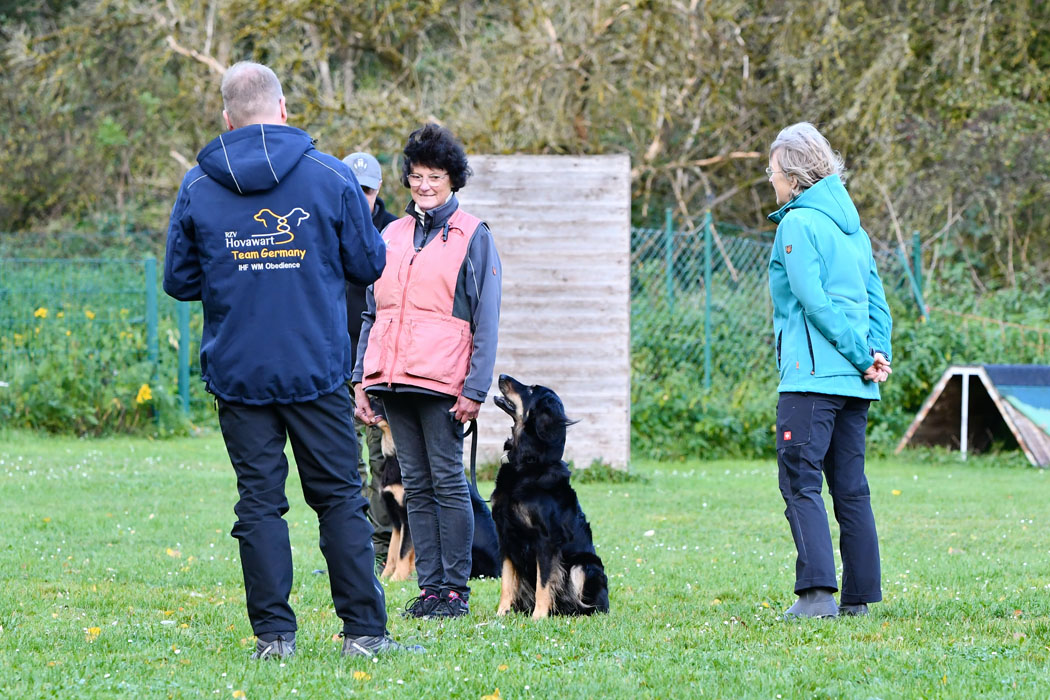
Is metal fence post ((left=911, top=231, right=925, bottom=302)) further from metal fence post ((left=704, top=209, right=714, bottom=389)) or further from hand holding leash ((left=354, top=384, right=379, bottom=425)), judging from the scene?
hand holding leash ((left=354, top=384, right=379, bottom=425))

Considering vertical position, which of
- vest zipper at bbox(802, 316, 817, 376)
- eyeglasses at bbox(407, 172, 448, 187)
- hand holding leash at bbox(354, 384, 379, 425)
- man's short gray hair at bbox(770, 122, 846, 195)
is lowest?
hand holding leash at bbox(354, 384, 379, 425)

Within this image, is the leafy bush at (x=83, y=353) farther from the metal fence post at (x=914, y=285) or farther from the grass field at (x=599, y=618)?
the metal fence post at (x=914, y=285)

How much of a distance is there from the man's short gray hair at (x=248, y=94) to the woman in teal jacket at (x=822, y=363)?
1961mm

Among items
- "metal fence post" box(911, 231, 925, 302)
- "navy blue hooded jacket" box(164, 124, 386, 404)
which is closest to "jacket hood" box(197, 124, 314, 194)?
"navy blue hooded jacket" box(164, 124, 386, 404)

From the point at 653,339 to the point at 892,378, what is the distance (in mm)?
2479

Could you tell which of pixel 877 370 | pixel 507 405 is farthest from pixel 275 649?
pixel 877 370

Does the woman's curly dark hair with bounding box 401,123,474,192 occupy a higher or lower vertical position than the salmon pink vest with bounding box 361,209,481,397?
higher

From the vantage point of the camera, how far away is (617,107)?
15.9m

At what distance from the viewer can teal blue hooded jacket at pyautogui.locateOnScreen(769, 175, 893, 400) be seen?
14.6 feet

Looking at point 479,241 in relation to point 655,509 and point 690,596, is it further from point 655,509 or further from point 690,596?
point 655,509

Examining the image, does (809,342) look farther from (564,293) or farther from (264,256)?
(564,293)

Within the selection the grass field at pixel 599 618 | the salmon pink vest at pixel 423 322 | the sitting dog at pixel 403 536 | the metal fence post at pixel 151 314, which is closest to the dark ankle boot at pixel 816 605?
the grass field at pixel 599 618

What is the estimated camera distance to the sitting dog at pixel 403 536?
5672 mm

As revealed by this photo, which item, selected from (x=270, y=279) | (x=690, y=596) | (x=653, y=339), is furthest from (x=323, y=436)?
(x=653, y=339)
